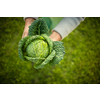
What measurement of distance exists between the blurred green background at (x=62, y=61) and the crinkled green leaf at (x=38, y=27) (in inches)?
69.0

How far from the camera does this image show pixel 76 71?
3.22 meters

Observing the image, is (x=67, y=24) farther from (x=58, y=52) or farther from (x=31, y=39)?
(x=31, y=39)

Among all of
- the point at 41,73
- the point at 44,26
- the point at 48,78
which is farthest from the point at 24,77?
the point at 44,26

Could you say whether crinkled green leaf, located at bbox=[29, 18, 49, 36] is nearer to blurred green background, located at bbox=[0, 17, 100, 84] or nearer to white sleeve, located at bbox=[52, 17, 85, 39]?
white sleeve, located at bbox=[52, 17, 85, 39]

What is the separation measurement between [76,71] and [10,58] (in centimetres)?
247

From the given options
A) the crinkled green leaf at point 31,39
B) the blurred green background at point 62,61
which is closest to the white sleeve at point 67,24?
the crinkled green leaf at point 31,39

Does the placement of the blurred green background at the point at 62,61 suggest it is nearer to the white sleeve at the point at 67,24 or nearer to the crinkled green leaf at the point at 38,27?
the white sleeve at the point at 67,24

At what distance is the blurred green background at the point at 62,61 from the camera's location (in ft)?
9.87

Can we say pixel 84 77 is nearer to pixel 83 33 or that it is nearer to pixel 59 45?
pixel 83 33

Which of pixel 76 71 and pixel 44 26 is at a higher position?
pixel 44 26

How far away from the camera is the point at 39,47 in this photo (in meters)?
1.48

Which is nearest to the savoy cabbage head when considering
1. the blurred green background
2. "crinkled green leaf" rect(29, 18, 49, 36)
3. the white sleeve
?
"crinkled green leaf" rect(29, 18, 49, 36)

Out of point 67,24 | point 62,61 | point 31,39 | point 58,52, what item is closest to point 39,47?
point 31,39

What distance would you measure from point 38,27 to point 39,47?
39cm
